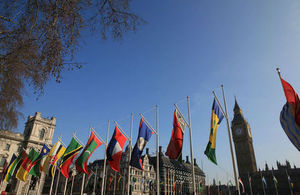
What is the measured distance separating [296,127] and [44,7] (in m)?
11.9

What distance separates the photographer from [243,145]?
115125 millimetres

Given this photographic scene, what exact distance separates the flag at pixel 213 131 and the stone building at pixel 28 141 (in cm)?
4854

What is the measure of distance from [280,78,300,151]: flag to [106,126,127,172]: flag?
14342 mm

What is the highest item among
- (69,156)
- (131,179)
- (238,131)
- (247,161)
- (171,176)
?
(238,131)

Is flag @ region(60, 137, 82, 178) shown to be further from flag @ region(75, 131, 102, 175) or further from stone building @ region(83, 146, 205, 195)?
stone building @ region(83, 146, 205, 195)

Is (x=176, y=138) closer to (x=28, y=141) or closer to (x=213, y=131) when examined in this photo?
(x=213, y=131)

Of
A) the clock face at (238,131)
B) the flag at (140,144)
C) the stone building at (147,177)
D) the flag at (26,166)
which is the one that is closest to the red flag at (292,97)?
the flag at (140,144)

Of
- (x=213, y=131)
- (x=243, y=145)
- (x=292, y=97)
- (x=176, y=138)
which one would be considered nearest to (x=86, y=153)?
(x=176, y=138)

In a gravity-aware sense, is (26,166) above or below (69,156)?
below

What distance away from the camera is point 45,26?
5.59 metres

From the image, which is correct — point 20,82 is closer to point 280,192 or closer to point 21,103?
point 21,103

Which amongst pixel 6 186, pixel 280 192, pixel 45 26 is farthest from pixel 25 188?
pixel 280 192

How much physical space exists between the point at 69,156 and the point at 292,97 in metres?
23.7

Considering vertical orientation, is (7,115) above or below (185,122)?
below
